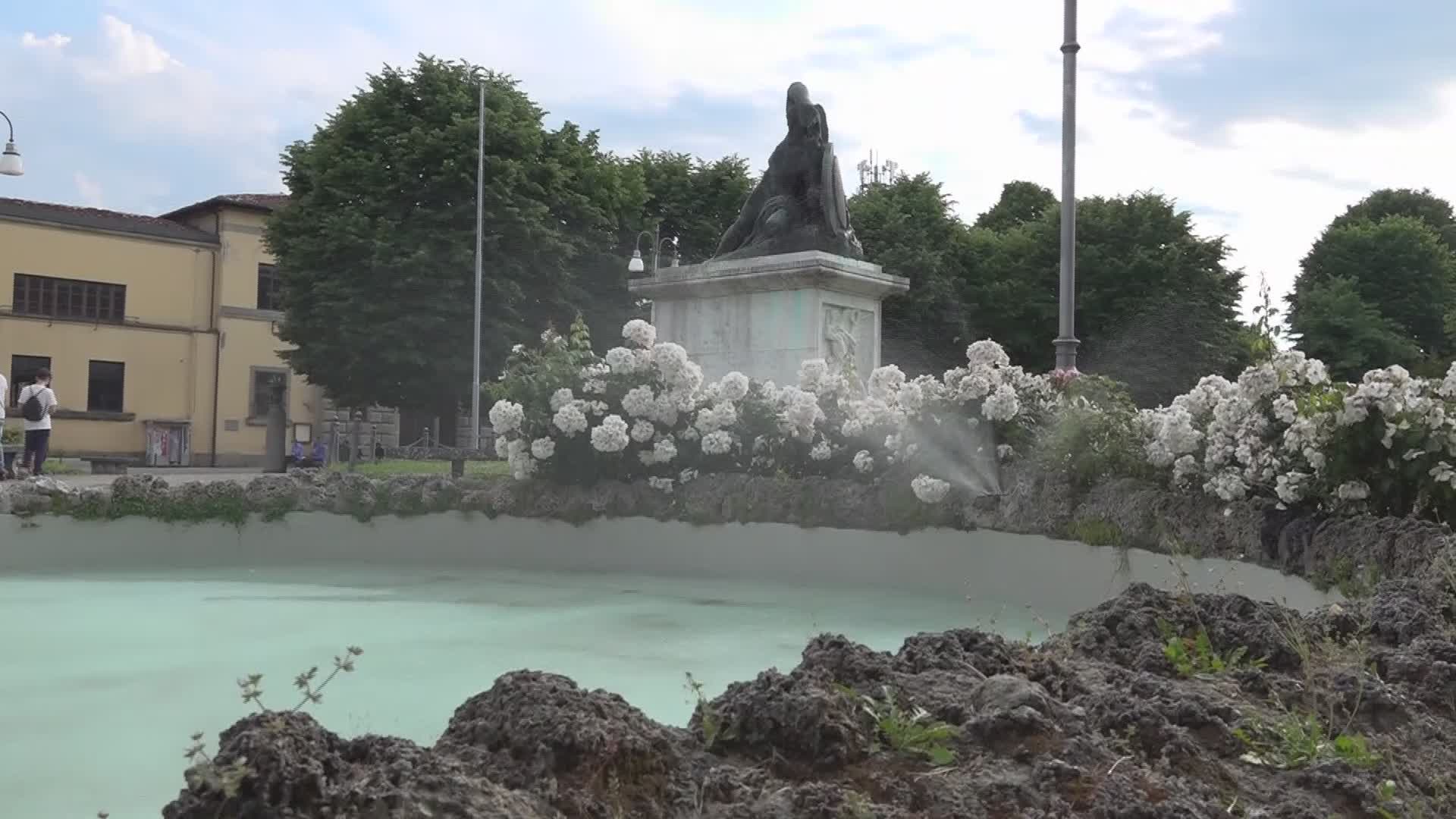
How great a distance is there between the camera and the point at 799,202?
41.1ft

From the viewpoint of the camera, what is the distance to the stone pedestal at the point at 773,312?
11.4 metres

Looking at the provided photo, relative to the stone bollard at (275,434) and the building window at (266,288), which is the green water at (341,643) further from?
the building window at (266,288)

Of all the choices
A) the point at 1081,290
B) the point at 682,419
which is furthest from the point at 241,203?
the point at 682,419

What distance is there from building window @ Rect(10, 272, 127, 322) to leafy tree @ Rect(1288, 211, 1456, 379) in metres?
40.2

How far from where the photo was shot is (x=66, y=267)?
4391cm

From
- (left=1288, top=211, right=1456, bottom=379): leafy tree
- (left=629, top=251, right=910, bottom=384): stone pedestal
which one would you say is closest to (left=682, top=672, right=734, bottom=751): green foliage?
(left=629, top=251, right=910, bottom=384): stone pedestal

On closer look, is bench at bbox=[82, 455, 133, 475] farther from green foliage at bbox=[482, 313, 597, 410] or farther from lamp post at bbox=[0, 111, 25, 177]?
green foliage at bbox=[482, 313, 597, 410]

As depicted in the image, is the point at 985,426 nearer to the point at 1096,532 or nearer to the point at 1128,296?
the point at 1096,532

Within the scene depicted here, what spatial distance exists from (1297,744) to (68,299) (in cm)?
4814

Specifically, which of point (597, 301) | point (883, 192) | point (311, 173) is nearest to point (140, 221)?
point (311, 173)

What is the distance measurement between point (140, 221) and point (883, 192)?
2634cm

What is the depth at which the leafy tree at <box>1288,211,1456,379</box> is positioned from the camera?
43125 millimetres

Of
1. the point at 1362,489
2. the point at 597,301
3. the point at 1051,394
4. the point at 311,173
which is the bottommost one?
the point at 1362,489

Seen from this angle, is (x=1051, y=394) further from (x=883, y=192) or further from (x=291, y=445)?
(x=291, y=445)
